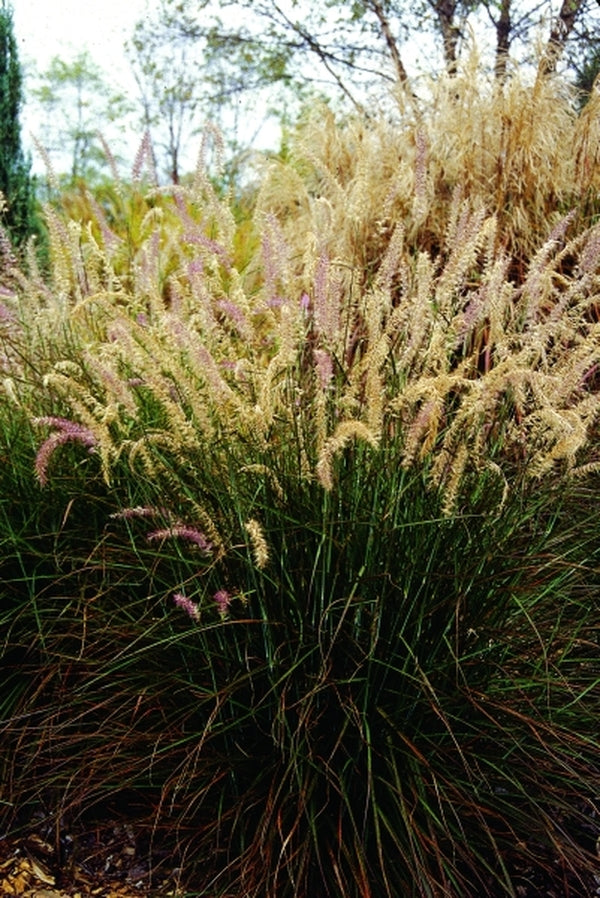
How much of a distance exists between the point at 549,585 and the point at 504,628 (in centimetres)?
20

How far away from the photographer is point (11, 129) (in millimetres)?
12234

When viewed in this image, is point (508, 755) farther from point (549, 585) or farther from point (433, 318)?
point (433, 318)

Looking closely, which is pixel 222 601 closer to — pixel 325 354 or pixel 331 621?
pixel 331 621

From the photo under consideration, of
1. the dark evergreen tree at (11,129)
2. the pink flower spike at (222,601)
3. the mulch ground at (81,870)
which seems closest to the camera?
the pink flower spike at (222,601)

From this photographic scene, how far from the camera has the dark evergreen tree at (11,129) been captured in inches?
470

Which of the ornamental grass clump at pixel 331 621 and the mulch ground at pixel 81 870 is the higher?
the ornamental grass clump at pixel 331 621

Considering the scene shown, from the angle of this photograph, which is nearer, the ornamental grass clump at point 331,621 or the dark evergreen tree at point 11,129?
the ornamental grass clump at point 331,621

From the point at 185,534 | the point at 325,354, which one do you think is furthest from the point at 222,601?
the point at 325,354

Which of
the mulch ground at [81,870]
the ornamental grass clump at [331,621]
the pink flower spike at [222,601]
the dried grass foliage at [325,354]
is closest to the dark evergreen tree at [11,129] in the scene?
the dried grass foliage at [325,354]

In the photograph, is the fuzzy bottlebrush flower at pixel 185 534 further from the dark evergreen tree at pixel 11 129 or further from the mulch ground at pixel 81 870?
the dark evergreen tree at pixel 11 129

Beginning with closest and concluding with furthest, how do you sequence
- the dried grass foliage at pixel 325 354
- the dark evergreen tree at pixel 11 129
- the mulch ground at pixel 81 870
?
1. the dried grass foliage at pixel 325 354
2. the mulch ground at pixel 81 870
3. the dark evergreen tree at pixel 11 129

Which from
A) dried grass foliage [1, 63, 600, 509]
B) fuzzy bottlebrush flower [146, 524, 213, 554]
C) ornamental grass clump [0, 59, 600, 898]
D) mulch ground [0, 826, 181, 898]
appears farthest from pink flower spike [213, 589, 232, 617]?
mulch ground [0, 826, 181, 898]

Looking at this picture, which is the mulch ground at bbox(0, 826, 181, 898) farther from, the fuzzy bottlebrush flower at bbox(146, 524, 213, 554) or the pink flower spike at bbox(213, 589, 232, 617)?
the fuzzy bottlebrush flower at bbox(146, 524, 213, 554)

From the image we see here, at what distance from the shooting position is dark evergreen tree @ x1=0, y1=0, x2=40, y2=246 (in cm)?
1195
